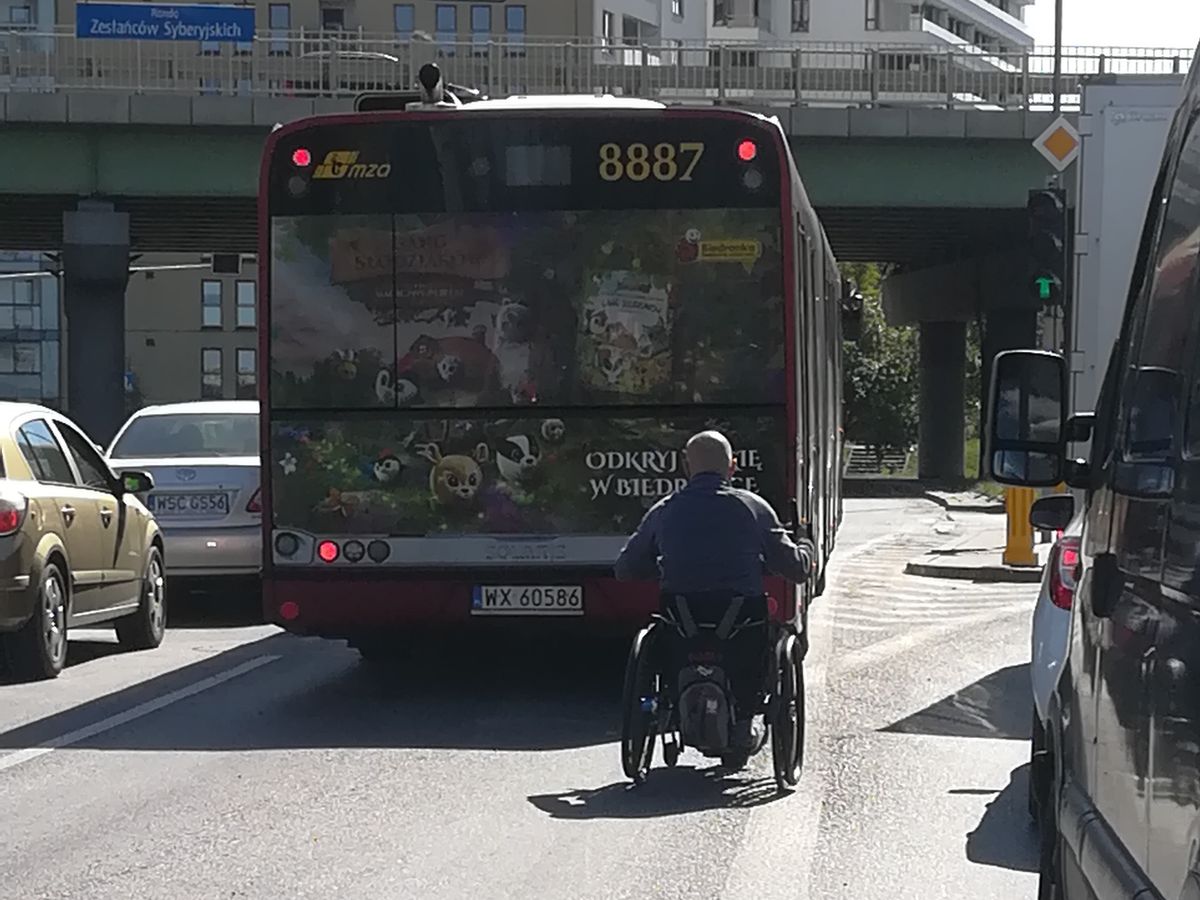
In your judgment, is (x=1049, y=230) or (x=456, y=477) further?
(x=1049, y=230)

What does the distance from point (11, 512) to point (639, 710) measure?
527 centimetres

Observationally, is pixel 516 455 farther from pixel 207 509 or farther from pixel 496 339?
pixel 207 509

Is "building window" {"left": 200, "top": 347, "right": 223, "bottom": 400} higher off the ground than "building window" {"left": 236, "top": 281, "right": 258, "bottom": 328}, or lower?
lower

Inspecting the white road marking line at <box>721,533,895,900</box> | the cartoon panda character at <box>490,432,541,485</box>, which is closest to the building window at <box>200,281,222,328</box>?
the cartoon panda character at <box>490,432,541,485</box>

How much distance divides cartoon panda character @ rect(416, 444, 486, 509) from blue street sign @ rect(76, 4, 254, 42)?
36.7 meters

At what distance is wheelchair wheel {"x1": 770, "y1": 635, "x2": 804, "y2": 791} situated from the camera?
906 cm

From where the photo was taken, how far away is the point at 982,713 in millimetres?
11969

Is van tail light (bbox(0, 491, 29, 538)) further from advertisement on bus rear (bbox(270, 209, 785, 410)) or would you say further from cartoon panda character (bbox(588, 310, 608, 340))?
cartoon panda character (bbox(588, 310, 608, 340))

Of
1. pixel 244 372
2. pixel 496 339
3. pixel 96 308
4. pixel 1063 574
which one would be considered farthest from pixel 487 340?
pixel 244 372

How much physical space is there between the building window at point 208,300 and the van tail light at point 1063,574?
8964 centimetres

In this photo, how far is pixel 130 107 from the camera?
34844mm

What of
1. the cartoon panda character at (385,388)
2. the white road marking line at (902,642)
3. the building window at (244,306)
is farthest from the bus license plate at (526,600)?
the building window at (244,306)

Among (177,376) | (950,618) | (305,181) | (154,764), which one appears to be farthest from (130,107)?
(177,376)

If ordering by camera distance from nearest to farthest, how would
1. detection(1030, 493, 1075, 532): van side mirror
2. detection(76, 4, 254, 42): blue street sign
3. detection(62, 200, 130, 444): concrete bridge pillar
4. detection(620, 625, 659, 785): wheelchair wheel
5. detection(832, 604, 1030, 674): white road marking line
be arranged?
detection(620, 625, 659, 785): wheelchair wheel → detection(1030, 493, 1075, 532): van side mirror → detection(832, 604, 1030, 674): white road marking line → detection(62, 200, 130, 444): concrete bridge pillar → detection(76, 4, 254, 42): blue street sign
